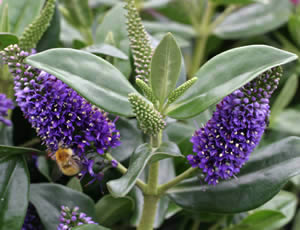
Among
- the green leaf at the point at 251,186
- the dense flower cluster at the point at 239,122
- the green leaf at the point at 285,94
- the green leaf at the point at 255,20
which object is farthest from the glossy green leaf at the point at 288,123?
the dense flower cluster at the point at 239,122

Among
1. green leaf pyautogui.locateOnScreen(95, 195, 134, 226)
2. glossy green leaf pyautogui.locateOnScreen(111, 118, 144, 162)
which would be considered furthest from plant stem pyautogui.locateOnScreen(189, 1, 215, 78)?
green leaf pyautogui.locateOnScreen(95, 195, 134, 226)

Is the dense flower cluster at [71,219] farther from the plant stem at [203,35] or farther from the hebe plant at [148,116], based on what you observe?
the plant stem at [203,35]

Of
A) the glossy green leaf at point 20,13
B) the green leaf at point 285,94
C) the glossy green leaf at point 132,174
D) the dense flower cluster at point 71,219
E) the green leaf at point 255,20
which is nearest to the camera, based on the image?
the glossy green leaf at point 132,174

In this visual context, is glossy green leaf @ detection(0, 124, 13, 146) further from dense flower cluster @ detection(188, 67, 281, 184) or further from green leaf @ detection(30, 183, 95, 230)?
dense flower cluster @ detection(188, 67, 281, 184)

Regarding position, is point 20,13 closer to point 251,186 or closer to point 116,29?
point 116,29

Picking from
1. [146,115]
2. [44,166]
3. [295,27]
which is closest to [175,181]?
[146,115]

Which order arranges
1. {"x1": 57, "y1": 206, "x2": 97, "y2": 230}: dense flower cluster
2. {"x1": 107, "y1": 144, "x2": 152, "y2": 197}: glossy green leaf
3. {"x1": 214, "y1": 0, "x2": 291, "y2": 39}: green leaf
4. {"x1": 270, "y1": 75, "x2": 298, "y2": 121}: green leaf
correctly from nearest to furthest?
{"x1": 107, "y1": 144, "x2": 152, "y2": 197}: glossy green leaf
{"x1": 57, "y1": 206, "x2": 97, "y2": 230}: dense flower cluster
{"x1": 270, "y1": 75, "x2": 298, "y2": 121}: green leaf
{"x1": 214, "y1": 0, "x2": 291, "y2": 39}: green leaf
